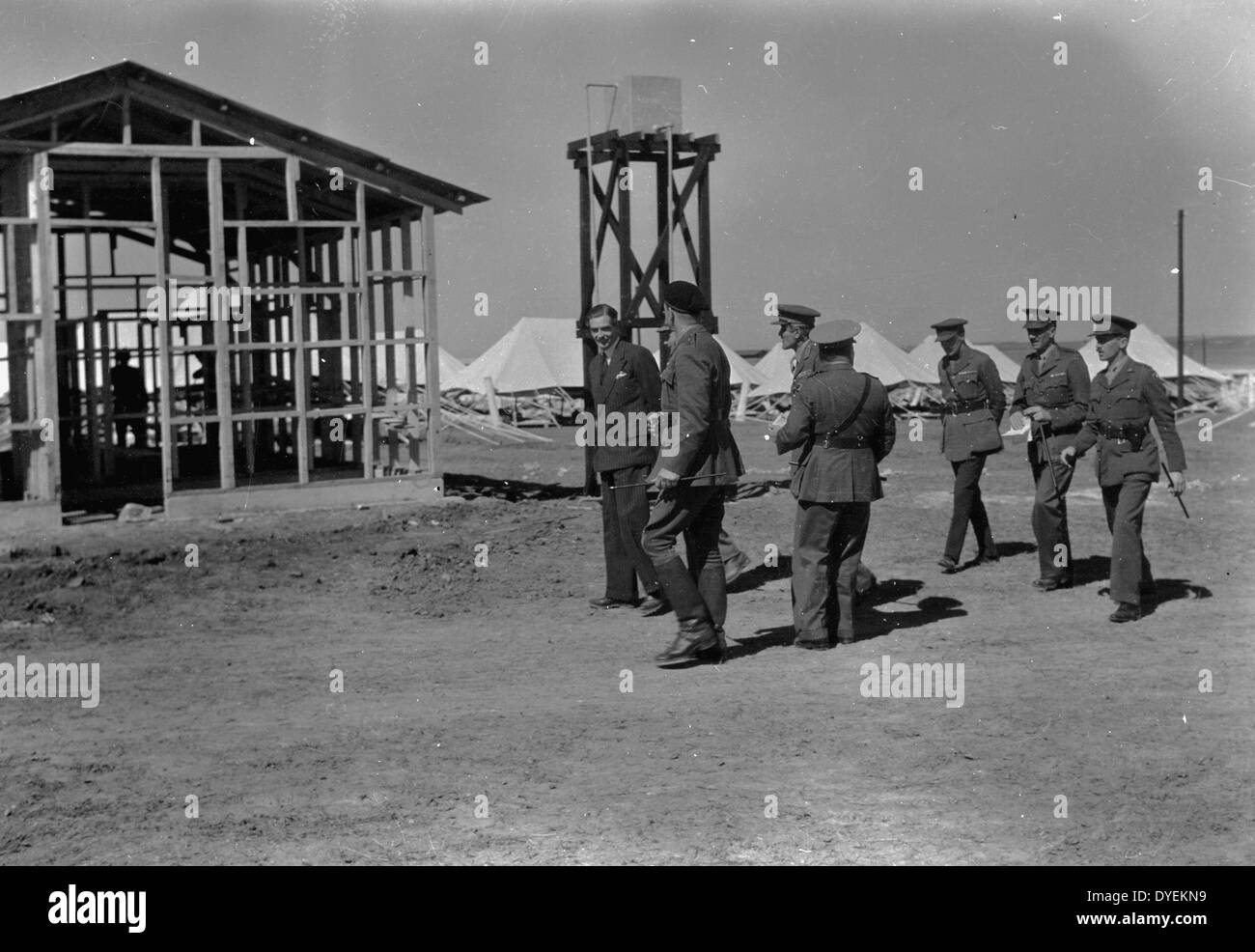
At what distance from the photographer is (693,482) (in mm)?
7988

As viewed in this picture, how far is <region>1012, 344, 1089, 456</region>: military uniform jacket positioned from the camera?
35.5 ft

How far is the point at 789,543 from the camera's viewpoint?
Result: 13.1 m

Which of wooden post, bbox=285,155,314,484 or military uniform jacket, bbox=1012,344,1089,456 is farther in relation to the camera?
wooden post, bbox=285,155,314,484

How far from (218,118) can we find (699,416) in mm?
8731

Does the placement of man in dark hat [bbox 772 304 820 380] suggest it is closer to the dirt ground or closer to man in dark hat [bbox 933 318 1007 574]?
the dirt ground

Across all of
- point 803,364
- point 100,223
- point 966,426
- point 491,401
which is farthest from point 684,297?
point 491,401

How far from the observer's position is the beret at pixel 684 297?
8250 millimetres

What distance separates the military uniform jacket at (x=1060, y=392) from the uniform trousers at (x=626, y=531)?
10.7ft

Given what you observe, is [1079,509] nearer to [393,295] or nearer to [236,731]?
[393,295]

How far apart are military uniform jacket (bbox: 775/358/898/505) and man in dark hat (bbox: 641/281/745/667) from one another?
0.51 meters

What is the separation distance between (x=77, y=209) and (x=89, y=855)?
14284 mm

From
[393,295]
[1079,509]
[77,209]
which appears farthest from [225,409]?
[1079,509]

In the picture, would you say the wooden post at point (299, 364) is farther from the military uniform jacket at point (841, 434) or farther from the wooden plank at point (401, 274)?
the military uniform jacket at point (841, 434)

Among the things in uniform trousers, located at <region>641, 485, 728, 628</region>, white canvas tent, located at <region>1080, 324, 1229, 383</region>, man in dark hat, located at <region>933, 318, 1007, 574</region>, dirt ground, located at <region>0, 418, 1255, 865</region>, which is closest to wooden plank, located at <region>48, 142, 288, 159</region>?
dirt ground, located at <region>0, 418, 1255, 865</region>
